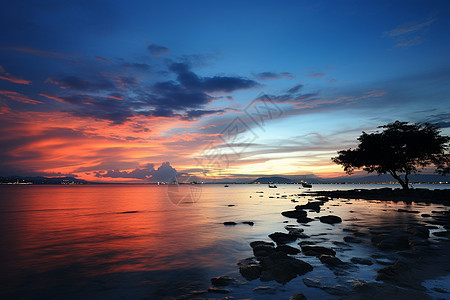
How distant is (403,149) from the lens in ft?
154

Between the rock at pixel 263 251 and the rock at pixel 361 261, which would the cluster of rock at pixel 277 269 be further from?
the rock at pixel 361 261

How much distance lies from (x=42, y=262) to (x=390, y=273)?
53.6 ft

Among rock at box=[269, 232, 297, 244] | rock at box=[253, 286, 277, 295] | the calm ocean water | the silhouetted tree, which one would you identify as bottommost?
the calm ocean water

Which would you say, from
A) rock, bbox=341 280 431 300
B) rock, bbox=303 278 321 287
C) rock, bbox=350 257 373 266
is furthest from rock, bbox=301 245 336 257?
rock, bbox=341 280 431 300

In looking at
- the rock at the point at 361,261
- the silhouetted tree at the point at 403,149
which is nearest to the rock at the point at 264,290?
the rock at the point at 361,261

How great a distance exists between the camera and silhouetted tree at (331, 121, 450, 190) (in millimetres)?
44812

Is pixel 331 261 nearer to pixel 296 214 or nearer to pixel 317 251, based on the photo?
pixel 317 251

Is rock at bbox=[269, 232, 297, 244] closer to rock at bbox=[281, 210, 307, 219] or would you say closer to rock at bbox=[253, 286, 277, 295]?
rock at bbox=[253, 286, 277, 295]

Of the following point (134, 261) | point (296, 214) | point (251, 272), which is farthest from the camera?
point (296, 214)

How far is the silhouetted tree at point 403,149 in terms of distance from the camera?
44812 millimetres

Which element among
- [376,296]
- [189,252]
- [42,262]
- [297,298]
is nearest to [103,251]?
[42,262]

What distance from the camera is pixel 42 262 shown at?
13078 mm

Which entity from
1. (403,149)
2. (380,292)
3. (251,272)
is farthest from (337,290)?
(403,149)

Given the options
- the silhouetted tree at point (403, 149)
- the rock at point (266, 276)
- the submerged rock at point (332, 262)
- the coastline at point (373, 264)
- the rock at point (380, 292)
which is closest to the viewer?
the rock at point (380, 292)
